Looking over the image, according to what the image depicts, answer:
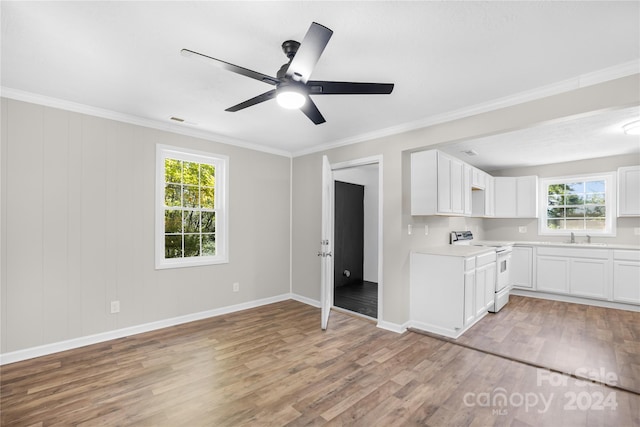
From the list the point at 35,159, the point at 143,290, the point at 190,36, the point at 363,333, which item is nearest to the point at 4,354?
the point at 143,290

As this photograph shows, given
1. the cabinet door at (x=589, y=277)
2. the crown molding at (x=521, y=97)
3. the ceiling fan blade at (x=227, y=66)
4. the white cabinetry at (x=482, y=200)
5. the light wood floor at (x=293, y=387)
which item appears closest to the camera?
the ceiling fan blade at (x=227, y=66)

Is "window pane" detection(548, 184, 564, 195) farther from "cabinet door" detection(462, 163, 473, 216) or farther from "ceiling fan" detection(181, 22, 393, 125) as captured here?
"ceiling fan" detection(181, 22, 393, 125)

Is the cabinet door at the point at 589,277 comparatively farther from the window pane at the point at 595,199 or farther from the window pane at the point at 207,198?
the window pane at the point at 207,198

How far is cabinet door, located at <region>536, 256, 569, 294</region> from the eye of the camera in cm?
486

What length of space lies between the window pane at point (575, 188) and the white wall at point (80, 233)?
6.15 metres

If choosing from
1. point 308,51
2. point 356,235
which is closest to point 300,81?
point 308,51

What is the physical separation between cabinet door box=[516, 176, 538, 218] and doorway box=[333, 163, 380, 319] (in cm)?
269

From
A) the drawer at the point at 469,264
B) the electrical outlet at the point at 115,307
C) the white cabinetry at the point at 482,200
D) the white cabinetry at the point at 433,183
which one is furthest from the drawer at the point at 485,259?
the electrical outlet at the point at 115,307

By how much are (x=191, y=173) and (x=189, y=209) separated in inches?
19.4

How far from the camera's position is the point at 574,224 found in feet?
17.7

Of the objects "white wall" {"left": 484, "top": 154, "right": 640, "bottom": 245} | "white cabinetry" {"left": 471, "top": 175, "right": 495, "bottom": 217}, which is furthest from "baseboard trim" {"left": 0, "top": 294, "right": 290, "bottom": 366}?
"white wall" {"left": 484, "top": 154, "right": 640, "bottom": 245}

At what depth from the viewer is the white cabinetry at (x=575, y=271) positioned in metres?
4.54

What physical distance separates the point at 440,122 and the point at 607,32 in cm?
148

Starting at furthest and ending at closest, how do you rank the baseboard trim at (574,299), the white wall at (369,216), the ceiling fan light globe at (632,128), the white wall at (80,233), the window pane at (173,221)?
the white wall at (369,216)
the baseboard trim at (574,299)
the window pane at (173,221)
the ceiling fan light globe at (632,128)
the white wall at (80,233)
